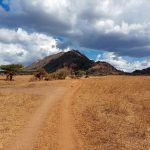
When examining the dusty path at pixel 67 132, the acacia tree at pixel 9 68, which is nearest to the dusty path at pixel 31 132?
the dusty path at pixel 67 132

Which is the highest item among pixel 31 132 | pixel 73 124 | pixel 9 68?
pixel 9 68

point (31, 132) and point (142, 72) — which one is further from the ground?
point (142, 72)

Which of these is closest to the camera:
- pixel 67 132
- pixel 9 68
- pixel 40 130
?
pixel 67 132

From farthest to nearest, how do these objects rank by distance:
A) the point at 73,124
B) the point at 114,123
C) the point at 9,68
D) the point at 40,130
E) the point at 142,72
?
the point at 142,72
the point at 9,68
the point at 114,123
the point at 73,124
the point at 40,130

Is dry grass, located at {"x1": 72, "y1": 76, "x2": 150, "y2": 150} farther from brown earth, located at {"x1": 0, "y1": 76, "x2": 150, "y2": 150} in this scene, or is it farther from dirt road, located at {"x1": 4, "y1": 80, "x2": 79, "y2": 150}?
dirt road, located at {"x1": 4, "y1": 80, "x2": 79, "y2": 150}

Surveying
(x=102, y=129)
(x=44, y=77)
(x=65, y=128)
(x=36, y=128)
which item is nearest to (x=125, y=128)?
(x=102, y=129)

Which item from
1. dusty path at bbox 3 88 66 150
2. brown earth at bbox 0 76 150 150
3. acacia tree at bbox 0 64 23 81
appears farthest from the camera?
acacia tree at bbox 0 64 23 81

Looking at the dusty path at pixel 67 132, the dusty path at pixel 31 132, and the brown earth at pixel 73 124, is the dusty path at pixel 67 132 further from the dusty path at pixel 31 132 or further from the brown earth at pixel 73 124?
the dusty path at pixel 31 132

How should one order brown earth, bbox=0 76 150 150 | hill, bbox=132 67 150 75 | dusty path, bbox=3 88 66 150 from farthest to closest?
hill, bbox=132 67 150 75 < brown earth, bbox=0 76 150 150 < dusty path, bbox=3 88 66 150

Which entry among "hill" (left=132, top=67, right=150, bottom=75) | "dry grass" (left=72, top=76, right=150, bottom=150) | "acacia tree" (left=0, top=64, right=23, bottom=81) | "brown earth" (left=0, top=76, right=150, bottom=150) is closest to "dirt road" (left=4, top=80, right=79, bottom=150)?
"brown earth" (left=0, top=76, right=150, bottom=150)

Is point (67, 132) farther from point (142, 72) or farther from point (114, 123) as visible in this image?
point (142, 72)

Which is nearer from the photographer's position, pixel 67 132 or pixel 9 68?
pixel 67 132

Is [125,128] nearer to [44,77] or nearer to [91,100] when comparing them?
[91,100]

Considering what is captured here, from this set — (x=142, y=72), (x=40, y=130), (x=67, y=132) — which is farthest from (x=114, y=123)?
(x=142, y=72)
